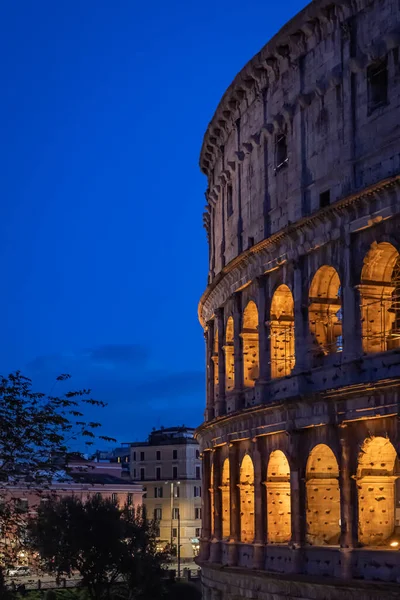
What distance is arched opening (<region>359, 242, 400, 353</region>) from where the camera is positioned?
29297 millimetres

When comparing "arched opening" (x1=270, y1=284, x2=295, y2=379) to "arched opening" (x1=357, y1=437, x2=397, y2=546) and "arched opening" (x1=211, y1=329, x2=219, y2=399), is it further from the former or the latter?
"arched opening" (x1=211, y1=329, x2=219, y2=399)

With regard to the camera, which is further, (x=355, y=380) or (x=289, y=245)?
(x=289, y=245)

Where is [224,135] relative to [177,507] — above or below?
above

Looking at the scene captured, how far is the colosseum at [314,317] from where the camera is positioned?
94.7 ft

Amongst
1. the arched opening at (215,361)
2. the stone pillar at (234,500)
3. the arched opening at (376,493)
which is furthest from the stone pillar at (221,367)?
the arched opening at (376,493)

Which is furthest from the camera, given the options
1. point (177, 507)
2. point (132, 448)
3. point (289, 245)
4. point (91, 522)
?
point (132, 448)

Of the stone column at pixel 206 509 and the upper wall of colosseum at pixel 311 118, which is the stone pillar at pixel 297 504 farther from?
the stone column at pixel 206 509

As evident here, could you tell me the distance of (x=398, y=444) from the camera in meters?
27.4

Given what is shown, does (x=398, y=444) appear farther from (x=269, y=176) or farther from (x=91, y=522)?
(x=91, y=522)

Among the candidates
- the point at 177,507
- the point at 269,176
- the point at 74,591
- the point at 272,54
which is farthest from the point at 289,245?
the point at 177,507

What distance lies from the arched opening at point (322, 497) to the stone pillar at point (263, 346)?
341 centimetres

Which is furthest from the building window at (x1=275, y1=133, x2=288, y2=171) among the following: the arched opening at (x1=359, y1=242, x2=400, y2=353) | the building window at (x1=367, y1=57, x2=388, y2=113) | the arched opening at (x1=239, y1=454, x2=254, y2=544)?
the arched opening at (x1=239, y1=454, x2=254, y2=544)

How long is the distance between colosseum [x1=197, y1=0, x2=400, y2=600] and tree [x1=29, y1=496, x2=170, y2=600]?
18983 millimetres

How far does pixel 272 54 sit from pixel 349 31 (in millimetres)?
4723
